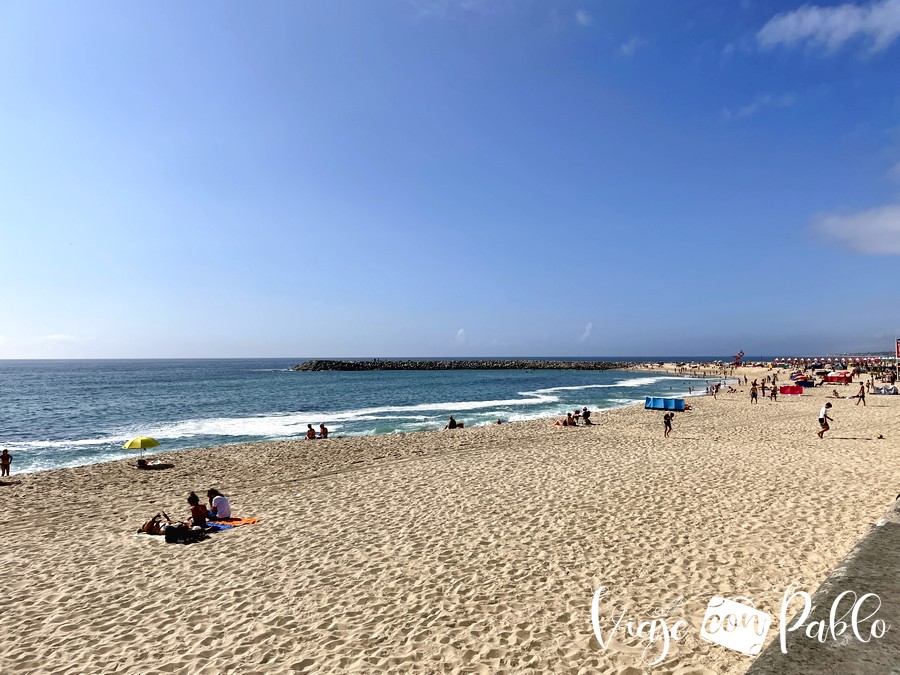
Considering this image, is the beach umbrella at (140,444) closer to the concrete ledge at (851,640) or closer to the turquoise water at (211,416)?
the turquoise water at (211,416)

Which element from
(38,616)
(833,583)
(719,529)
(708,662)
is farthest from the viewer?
(719,529)

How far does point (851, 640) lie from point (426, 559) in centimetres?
561

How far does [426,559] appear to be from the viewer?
7.50 metres

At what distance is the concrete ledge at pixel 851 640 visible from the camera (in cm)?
276

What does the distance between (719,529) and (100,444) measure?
28035 millimetres

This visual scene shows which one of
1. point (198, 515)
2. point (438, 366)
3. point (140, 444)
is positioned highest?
point (198, 515)

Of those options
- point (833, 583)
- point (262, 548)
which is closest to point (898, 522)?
point (833, 583)

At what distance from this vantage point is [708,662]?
4711mm

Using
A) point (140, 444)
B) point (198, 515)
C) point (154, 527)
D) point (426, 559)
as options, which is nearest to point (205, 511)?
point (198, 515)

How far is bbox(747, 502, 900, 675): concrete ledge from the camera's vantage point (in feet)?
9.05

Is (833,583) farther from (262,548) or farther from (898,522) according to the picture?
(262,548)

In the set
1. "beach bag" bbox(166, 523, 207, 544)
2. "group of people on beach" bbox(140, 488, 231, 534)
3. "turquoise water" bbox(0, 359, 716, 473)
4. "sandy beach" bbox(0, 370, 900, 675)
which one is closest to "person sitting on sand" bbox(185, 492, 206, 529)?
"group of people on beach" bbox(140, 488, 231, 534)

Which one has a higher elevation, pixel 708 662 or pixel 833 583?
pixel 833 583

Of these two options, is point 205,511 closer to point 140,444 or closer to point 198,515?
point 198,515
